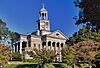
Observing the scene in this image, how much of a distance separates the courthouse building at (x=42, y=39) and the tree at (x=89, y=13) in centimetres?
6541

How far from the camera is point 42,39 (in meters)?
99.5

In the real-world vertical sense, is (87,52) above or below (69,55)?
above

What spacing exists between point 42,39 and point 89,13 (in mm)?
76342

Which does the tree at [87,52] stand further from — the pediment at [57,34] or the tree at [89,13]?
the pediment at [57,34]

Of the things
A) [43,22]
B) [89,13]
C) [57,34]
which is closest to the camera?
[89,13]

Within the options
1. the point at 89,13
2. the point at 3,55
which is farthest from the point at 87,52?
the point at 89,13

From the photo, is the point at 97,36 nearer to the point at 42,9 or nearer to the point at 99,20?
the point at 42,9

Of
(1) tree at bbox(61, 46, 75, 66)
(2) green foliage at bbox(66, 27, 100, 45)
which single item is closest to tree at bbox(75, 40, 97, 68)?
(1) tree at bbox(61, 46, 75, 66)

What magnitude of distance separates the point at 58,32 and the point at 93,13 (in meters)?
78.0

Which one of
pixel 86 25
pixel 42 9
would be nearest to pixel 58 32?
pixel 42 9

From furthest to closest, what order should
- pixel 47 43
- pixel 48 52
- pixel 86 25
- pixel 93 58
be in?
1. pixel 47 43
2. pixel 48 52
3. pixel 93 58
4. pixel 86 25

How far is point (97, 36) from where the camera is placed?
71.3 metres

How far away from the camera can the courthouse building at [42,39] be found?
96000mm

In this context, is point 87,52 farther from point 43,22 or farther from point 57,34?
point 43,22
